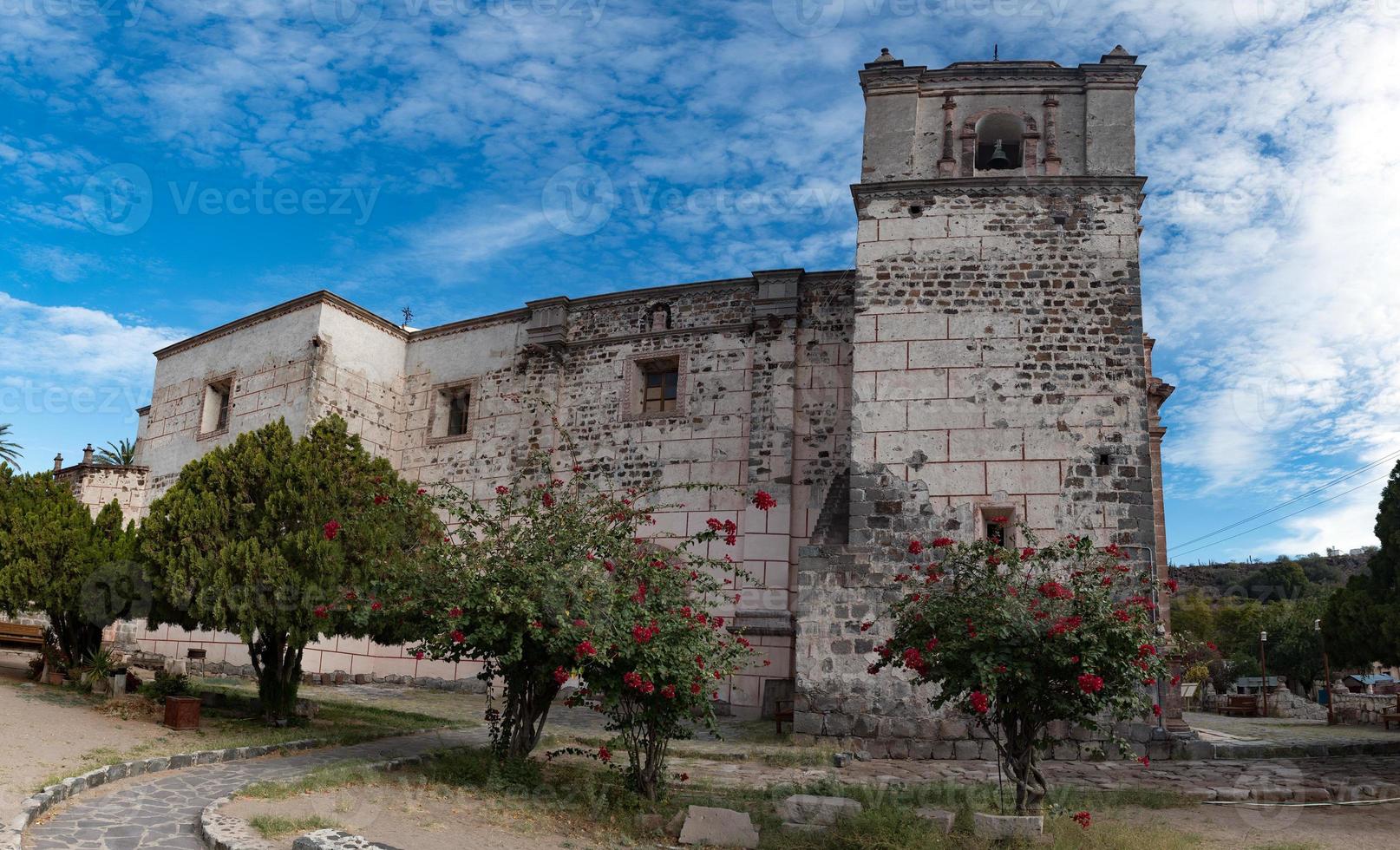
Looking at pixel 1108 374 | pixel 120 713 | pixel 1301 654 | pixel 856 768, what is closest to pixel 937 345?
pixel 1108 374

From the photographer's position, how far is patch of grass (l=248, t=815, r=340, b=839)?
21.3 feet

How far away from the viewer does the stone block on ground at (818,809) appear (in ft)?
24.6

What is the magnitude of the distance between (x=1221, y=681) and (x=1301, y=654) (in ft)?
11.3

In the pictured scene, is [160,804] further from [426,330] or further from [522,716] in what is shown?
[426,330]

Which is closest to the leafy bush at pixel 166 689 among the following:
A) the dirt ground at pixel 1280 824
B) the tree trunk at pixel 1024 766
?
the tree trunk at pixel 1024 766

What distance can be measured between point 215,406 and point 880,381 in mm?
Answer: 14298

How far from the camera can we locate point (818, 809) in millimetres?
7602

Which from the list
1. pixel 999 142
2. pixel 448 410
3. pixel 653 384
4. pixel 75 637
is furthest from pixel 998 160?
pixel 75 637

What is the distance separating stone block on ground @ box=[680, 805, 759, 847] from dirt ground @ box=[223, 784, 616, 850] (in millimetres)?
574

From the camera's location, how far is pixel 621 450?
57.0 feet

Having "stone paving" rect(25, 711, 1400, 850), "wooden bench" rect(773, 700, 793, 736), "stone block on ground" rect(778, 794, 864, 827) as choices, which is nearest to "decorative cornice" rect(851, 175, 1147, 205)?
"wooden bench" rect(773, 700, 793, 736)

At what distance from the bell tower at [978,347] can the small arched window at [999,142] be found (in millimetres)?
77

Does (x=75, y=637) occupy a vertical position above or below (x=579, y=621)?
below

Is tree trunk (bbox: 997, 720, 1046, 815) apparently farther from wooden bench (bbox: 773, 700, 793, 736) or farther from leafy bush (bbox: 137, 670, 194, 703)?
leafy bush (bbox: 137, 670, 194, 703)
